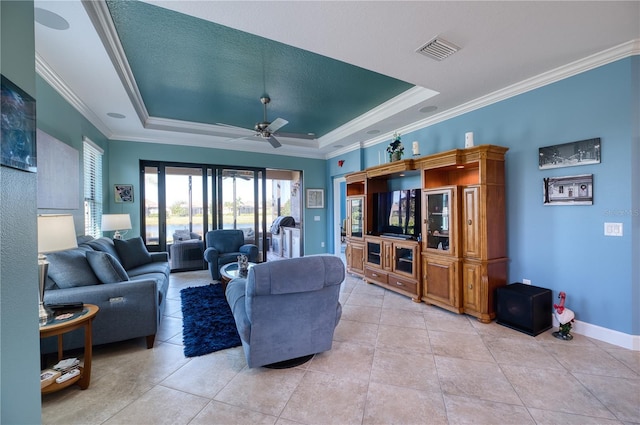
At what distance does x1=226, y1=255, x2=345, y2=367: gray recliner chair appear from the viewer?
1.94m

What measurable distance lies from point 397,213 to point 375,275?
3.67ft

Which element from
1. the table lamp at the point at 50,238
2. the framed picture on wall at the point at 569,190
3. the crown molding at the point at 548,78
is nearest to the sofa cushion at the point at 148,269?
the table lamp at the point at 50,238

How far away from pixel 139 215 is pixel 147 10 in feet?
13.5

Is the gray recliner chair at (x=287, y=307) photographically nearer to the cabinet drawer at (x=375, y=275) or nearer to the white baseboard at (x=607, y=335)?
the cabinet drawer at (x=375, y=275)

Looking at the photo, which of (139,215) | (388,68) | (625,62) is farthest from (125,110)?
(625,62)

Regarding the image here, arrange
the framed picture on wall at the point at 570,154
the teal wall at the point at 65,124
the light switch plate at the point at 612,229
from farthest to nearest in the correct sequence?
1. the teal wall at the point at 65,124
2. the framed picture on wall at the point at 570,154
3. the light switch plate at the point at 612,229

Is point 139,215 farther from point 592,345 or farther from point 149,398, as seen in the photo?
point 592,345

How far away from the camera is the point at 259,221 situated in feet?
21.3

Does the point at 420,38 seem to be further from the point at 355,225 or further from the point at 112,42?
the point at 355,225

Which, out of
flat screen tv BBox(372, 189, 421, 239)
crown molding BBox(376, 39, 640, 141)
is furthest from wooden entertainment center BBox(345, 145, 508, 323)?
crown molding BBox(376, 39, 640, 141)

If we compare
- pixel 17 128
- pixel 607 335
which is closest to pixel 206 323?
pixel 17 128

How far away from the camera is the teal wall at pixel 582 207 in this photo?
243 cm

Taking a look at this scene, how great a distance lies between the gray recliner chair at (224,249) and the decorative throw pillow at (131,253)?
995mm

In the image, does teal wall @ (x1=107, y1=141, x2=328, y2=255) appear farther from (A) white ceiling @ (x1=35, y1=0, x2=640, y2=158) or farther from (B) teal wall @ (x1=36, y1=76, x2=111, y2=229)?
(A) white ceiling @ (x1=35, y1=0, x2=640, y2=158)
